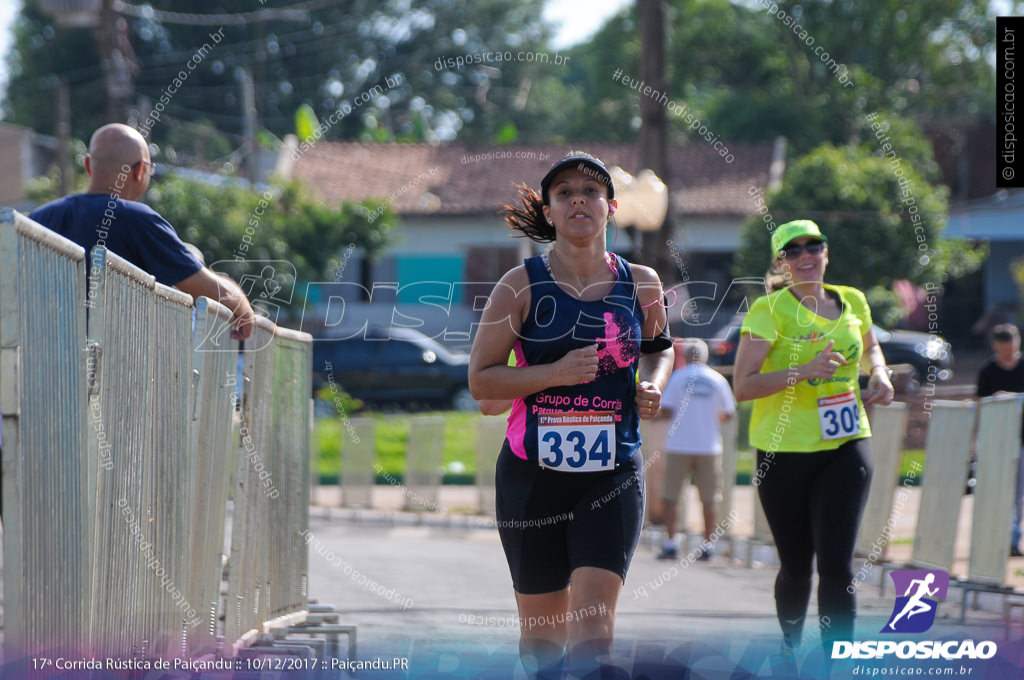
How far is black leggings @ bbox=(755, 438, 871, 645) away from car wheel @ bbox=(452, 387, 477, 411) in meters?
19.7

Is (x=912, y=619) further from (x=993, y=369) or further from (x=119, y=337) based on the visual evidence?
(x=993, y=369)

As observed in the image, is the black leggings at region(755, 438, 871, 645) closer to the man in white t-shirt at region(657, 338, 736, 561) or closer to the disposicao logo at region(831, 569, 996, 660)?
the disposicao logo at region(831, 569, 996, 660)

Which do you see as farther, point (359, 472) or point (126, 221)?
point (359, 472)

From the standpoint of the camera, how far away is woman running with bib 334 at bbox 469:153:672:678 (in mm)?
4301

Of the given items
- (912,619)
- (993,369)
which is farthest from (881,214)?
(912,619)

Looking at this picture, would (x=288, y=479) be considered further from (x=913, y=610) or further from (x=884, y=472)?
(x=884, y=472)

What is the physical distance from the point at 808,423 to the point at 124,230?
2793 mm

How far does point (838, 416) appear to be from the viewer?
18.5ft

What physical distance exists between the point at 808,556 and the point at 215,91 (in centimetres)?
4137

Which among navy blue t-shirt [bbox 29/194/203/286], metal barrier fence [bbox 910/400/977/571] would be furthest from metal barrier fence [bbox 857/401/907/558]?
navy blue t-shirt [bbox 29/194/203/286]

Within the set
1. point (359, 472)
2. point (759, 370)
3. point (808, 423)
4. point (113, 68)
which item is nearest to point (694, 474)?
point (359, 472)

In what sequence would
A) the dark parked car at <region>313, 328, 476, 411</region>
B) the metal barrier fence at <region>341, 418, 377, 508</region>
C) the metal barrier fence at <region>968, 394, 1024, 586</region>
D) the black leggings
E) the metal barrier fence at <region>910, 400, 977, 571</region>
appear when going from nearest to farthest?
1. the black leggings
2. the metal barrier fence at <region>968, 394, 1024, 586</region>
3. the metal barrier fence at <region>910, 400, 977, 571</region>
4. the metal barrier fence at <region>341, 418, 377, 508</region>
5. the dark parked car at <region>313, 328, 476, 411</region>

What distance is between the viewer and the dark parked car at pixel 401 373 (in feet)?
84.2

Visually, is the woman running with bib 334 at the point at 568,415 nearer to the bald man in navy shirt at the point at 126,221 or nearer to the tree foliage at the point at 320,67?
the bald man in navy shirt at the point at 126,221
